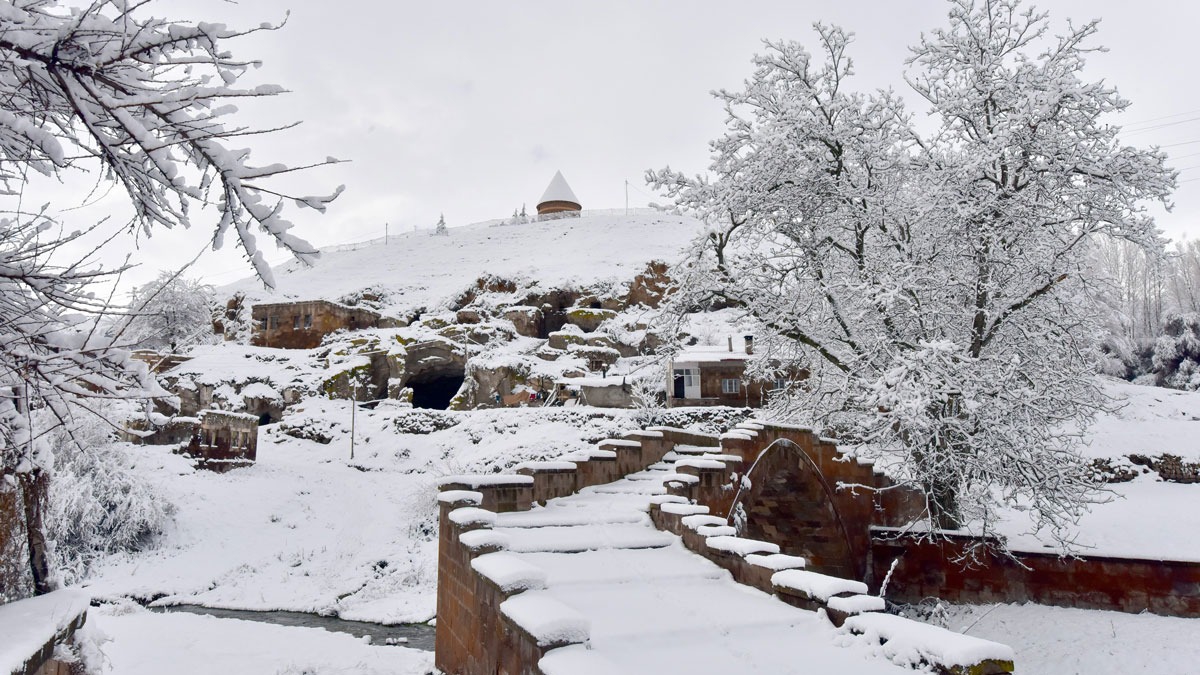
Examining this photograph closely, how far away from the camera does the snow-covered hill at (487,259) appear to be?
4778cm

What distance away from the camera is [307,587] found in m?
16.5

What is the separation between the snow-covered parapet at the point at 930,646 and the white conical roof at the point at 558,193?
7745 centimetres

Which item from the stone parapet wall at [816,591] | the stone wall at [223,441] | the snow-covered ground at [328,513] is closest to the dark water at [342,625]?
the snow-covered ground at [328,513]

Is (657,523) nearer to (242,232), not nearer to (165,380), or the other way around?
(242,232)

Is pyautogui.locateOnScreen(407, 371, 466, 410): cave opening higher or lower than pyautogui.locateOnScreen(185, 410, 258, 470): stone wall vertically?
higher

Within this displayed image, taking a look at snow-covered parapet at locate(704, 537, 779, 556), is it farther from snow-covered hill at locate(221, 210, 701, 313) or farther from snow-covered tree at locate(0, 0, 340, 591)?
snow-covered hill at locate(221, 210, 701, 313)

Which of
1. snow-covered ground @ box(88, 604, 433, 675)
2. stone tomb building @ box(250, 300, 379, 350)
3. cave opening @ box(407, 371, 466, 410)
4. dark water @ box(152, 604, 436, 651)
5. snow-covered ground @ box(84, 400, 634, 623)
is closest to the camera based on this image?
snow-covered ground @ box(88, 604, 433, 675)

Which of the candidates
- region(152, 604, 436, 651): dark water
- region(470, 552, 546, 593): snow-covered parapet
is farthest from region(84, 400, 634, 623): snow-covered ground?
region(470, 552, 546, 593): snow-covered parapet

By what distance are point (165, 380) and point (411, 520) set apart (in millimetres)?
19479

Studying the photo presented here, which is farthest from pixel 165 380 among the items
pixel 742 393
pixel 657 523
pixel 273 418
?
pixel 657 523

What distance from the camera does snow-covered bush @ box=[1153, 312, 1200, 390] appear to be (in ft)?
103

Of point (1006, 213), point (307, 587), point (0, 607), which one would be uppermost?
point (1006, 213)

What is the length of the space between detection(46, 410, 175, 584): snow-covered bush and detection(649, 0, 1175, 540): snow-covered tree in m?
15.8

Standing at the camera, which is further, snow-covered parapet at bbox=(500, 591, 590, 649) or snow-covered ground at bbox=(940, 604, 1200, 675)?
snow-covered ground at bbox=(940, 604, 1200, 675)
